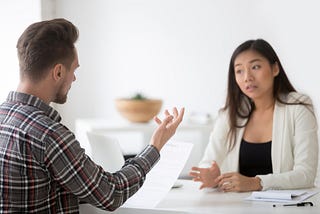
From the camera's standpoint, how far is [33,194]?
4.16 feet

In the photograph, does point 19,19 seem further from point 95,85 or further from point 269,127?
point 269,127

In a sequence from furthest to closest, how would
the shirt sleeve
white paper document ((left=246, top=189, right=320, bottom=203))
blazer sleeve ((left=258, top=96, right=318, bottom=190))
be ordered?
blazer sleeve ((left=258, top=96, right=318, bottom=190)), white paper document ((left=246, top=189, right=320, bottom=203)), the shirt sleeve

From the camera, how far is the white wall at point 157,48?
4.53 meters

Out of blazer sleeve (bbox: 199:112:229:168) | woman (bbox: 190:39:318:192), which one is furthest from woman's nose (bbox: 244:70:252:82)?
blazer sleeve (bbox: 199:112:229:168)

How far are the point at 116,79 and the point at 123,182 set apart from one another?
10.9ft

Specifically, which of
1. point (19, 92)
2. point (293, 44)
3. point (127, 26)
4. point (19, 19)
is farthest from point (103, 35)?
point (19, 92)

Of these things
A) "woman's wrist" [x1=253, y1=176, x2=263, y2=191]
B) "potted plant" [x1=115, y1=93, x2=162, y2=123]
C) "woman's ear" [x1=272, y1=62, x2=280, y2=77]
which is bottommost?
"potted plant" [x1=115, y1=93, x2=162, y2=123]

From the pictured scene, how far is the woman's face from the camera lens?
2.26m

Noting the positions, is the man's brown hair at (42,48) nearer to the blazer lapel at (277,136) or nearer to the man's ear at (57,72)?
the man's ear at (57,72)

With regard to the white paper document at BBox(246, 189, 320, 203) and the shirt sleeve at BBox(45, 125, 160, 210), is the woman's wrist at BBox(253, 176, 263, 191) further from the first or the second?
the shirt sleeve at BBox(45, 125, 160, 210)

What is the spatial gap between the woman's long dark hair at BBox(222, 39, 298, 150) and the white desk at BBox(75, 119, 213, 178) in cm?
128

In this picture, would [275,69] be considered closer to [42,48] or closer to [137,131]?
[42,48]

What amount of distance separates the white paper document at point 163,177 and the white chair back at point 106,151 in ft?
0.49

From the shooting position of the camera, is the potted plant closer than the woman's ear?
No
